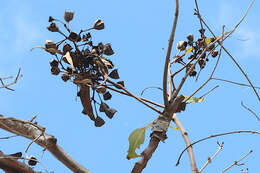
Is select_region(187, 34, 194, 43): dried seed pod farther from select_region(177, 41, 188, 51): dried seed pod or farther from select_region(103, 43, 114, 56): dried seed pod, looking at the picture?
select_region(103, 43, 114, 56): dried seed pod

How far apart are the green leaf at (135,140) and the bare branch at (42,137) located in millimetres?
94

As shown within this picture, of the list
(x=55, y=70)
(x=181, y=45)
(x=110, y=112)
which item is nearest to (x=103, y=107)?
(x=110, y=112)

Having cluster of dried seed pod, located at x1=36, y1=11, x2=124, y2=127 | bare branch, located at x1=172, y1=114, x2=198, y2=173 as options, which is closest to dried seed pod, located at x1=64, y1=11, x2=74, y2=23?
cluster of dried seed pod, located at x1=36, y1=11, x2=124, y2=127

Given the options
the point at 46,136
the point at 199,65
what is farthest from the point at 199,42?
the point at 46,136

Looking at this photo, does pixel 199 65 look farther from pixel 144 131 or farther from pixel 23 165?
pixel 23 165

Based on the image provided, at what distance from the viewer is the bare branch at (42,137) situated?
722 millimetres

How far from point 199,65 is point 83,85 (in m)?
0.28

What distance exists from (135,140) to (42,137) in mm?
182

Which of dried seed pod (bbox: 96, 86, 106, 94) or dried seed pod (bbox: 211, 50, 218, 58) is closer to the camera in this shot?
dried seed pod (bbox: 96, 86, 106, 94)

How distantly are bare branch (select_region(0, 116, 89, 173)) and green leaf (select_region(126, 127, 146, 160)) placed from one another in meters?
0.09

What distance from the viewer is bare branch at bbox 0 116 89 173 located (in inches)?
28.4

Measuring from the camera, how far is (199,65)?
87cm

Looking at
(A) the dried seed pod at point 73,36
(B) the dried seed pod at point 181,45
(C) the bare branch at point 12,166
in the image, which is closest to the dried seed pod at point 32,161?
(C) the bare branch at point 12,166

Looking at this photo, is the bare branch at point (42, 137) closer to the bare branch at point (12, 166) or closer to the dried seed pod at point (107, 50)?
the bare branch at point (12, 166)
